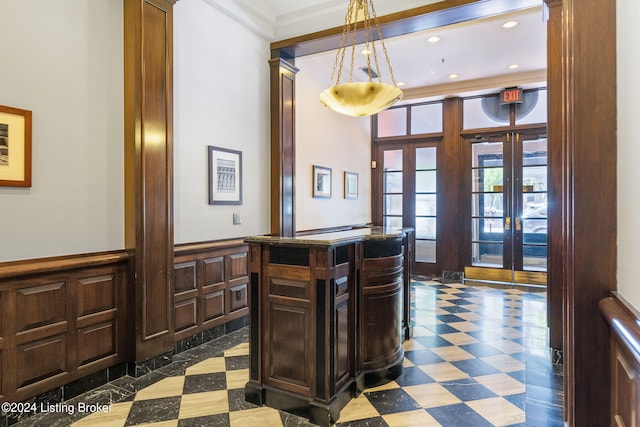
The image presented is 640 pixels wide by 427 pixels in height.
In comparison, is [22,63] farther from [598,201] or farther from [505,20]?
[505,20]

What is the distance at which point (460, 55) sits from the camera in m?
5.45

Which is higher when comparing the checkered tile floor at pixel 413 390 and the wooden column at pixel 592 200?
the wooden column at pixel 592 200

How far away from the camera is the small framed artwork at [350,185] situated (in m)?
6.59

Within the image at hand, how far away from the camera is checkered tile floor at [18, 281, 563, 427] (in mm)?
2336

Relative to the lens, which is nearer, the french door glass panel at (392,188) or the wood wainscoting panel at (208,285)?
the wood wainscoting panel at (208,285)

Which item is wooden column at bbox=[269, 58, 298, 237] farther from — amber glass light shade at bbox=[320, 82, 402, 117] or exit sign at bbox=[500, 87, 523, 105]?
exit sign at bbox=[500, 87, 523, 105]

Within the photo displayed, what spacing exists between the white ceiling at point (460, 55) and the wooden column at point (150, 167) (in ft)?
6.20

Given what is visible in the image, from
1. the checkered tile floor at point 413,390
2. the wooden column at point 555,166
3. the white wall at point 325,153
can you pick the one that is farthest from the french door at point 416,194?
the wooden column at point 555,166

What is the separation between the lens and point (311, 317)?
7.68 feet

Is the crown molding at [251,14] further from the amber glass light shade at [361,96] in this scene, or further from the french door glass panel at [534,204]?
the french door glass panel at [534,204]

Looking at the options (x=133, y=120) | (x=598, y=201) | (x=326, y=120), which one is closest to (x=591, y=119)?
(x=598, y=201)

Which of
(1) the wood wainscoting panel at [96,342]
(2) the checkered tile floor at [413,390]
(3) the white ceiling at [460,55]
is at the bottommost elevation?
(2) the checkered tile floor at [413,390]

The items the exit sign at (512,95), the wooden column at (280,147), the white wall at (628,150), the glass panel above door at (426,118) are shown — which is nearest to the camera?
the white wall at (628,150)

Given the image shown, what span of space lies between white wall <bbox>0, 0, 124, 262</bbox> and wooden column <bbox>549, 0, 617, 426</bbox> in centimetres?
304
